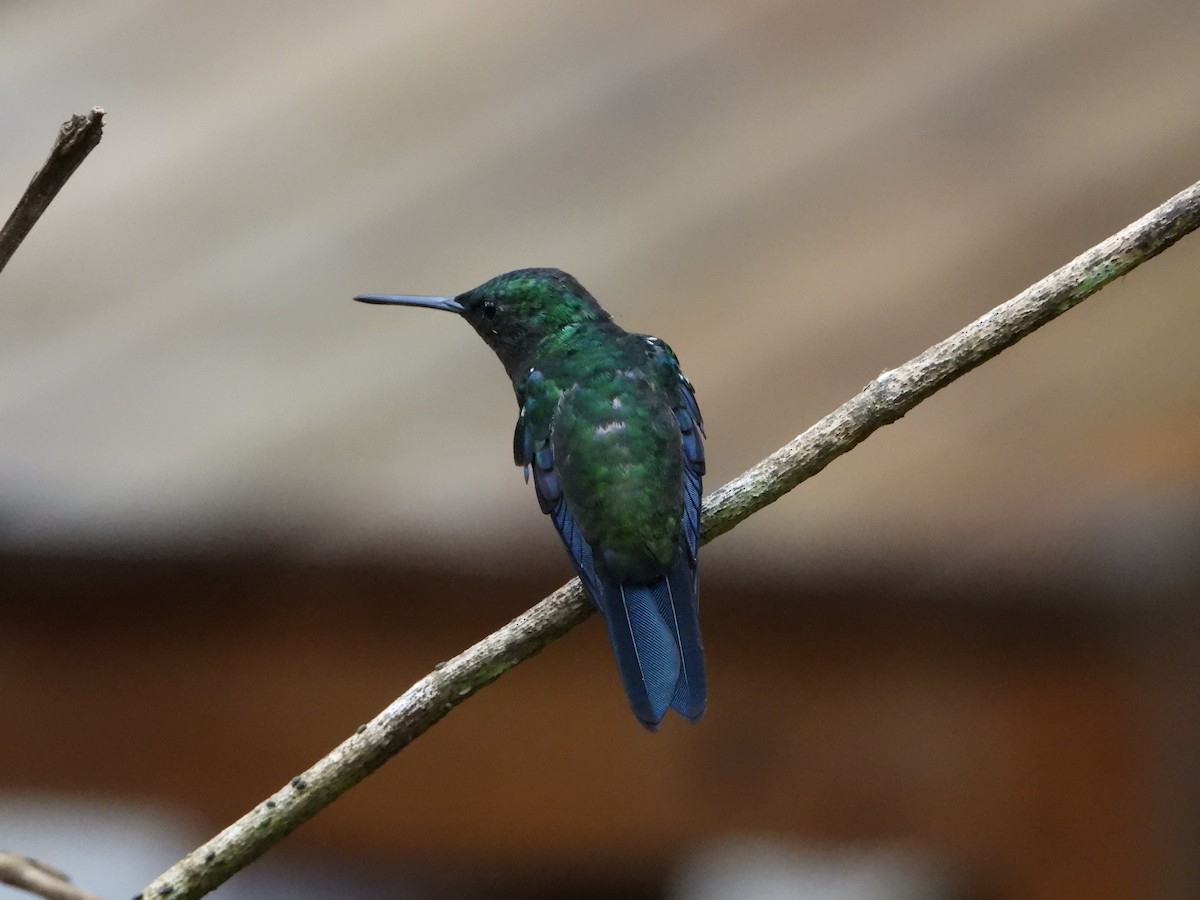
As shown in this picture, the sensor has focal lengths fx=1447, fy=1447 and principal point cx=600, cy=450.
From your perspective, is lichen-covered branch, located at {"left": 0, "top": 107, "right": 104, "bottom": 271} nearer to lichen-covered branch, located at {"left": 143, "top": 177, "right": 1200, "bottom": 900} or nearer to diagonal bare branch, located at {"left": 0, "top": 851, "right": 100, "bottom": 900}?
diagonal bare branch, located at {"left": 0, "top": 851, "right": 100, "bottom": 900}

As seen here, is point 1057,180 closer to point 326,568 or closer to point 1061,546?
point 1061,546

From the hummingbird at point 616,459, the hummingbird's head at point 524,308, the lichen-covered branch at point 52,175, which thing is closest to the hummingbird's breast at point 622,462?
the hummingbird at point 616,459

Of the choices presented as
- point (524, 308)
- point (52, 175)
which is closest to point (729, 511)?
point (524, 308)

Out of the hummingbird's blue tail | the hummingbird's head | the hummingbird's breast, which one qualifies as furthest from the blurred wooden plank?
the hummingbird's blue tail

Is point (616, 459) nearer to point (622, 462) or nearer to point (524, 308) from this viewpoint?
point (622, 462)

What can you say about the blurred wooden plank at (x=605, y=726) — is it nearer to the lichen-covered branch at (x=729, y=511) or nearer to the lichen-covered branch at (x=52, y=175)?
the lichen-covered branch at (x=729, y=511)

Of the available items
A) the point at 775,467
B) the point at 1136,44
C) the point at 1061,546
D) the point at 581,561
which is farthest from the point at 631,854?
the point at 1136,44
